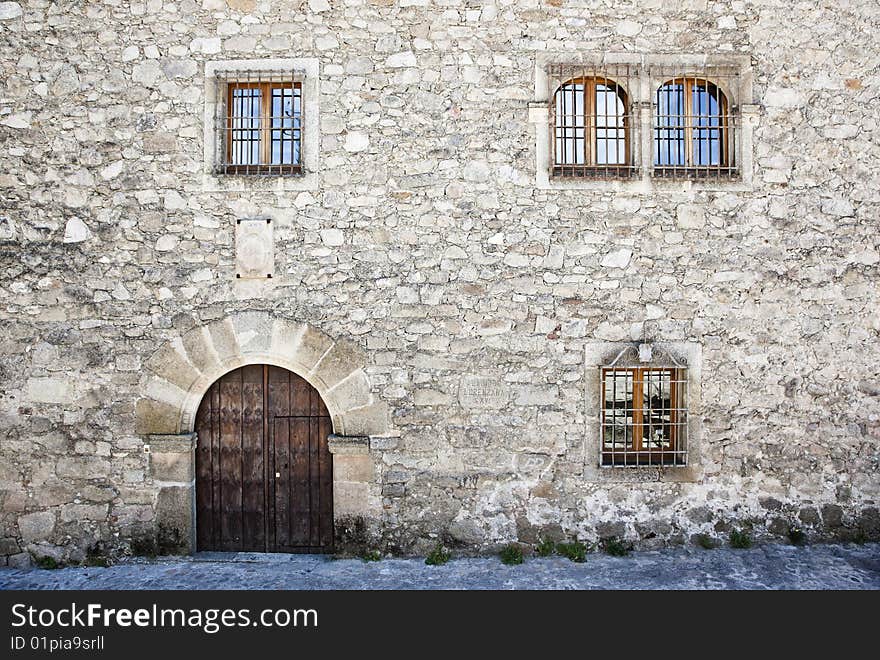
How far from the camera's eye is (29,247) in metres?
4.95

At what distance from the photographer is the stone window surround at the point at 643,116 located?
494 cm

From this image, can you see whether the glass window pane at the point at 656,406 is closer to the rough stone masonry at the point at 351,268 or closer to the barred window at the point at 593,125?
the rough stone masonry at the point at 351,268

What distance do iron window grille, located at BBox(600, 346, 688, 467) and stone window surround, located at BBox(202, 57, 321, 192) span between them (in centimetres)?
293

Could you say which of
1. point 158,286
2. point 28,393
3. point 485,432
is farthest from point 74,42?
point 485,432

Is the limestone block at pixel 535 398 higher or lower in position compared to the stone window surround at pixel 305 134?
lower

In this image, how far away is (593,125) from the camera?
5070 mm

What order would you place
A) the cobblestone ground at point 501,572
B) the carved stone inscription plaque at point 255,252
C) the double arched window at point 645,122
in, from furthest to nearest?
1. the double arched window at point 645,122
2. the carved stone inscription plaque at point 255,252
3. the cobblestone ground at point 501,572

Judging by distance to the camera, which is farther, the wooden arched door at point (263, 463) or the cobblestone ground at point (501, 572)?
the wooden arched door at point (263, 463)

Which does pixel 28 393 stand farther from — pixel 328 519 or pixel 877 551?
pixel 877 551

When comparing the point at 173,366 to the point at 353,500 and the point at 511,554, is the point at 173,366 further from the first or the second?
the point at 511,554

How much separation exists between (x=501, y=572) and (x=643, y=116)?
3.82m

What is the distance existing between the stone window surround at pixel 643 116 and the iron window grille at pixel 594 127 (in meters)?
0.09

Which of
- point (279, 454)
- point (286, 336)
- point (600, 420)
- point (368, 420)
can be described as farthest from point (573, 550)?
point (286, 336)

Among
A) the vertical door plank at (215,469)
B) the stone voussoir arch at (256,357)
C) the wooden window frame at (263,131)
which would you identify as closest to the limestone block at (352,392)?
the stone voussoir arch at (256,357)
